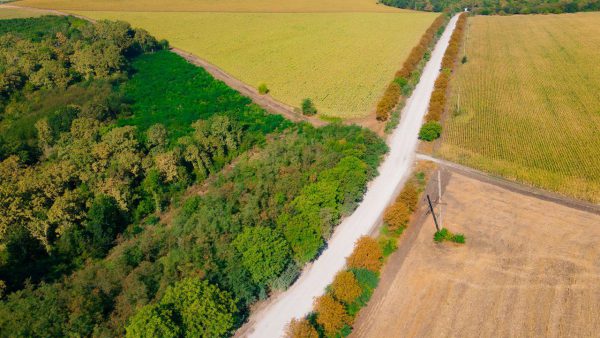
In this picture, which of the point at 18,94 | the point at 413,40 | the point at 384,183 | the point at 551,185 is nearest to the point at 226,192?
the point at 384,183

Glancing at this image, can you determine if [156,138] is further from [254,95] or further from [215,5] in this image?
[215,5]

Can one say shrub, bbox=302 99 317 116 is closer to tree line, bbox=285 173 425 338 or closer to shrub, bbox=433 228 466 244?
tree line, bbox=285 173 425 338

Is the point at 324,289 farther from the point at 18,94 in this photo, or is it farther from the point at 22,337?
the point at 18,94

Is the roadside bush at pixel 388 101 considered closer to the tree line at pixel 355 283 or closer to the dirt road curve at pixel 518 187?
the dirt road curve at pixel 518 187


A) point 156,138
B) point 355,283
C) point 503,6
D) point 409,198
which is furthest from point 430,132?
point 503,6

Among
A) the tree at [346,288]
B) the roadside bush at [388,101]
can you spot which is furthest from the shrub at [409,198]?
the roadside bush at [388,101]

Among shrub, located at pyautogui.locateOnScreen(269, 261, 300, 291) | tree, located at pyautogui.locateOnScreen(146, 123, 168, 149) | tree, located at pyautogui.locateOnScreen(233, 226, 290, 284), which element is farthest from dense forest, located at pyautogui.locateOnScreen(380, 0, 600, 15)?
shrub, located at pyautogui.locateOnScreen(269, 261, 300, 291)
